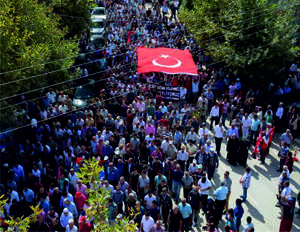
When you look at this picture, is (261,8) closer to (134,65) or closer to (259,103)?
(259,103)

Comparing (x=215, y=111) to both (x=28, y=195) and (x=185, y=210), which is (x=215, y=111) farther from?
(x=28, y=195)

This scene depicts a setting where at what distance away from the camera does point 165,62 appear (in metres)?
17.8

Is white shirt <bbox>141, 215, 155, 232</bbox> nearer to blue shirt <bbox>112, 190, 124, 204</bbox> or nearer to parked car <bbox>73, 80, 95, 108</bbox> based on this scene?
blue shirt <bbox>112, 190, 124, 204</bbox>

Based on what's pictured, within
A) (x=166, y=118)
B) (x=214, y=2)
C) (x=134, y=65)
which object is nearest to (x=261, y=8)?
(x=214, y=2)

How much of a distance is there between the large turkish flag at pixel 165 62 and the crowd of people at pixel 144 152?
132 cm

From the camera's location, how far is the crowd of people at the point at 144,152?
38.4 ft

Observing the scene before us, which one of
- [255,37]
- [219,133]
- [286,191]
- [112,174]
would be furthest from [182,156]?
[255,37]

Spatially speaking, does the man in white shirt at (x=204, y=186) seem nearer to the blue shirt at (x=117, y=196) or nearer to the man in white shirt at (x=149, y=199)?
the man in white shirt at (x=149, y=199)

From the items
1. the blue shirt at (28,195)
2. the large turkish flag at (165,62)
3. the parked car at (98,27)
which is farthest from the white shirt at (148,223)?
the parked car at (98,27)

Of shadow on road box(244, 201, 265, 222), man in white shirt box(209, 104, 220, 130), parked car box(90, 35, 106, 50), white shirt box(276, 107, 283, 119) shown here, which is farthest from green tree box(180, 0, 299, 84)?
shadow on road box(244, 201, 265, 222)

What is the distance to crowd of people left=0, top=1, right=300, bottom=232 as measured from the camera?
1172cm

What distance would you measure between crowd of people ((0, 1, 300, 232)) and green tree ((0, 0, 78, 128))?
1186 mm

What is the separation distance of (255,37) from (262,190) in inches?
342

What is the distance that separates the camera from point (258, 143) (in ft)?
52.8
